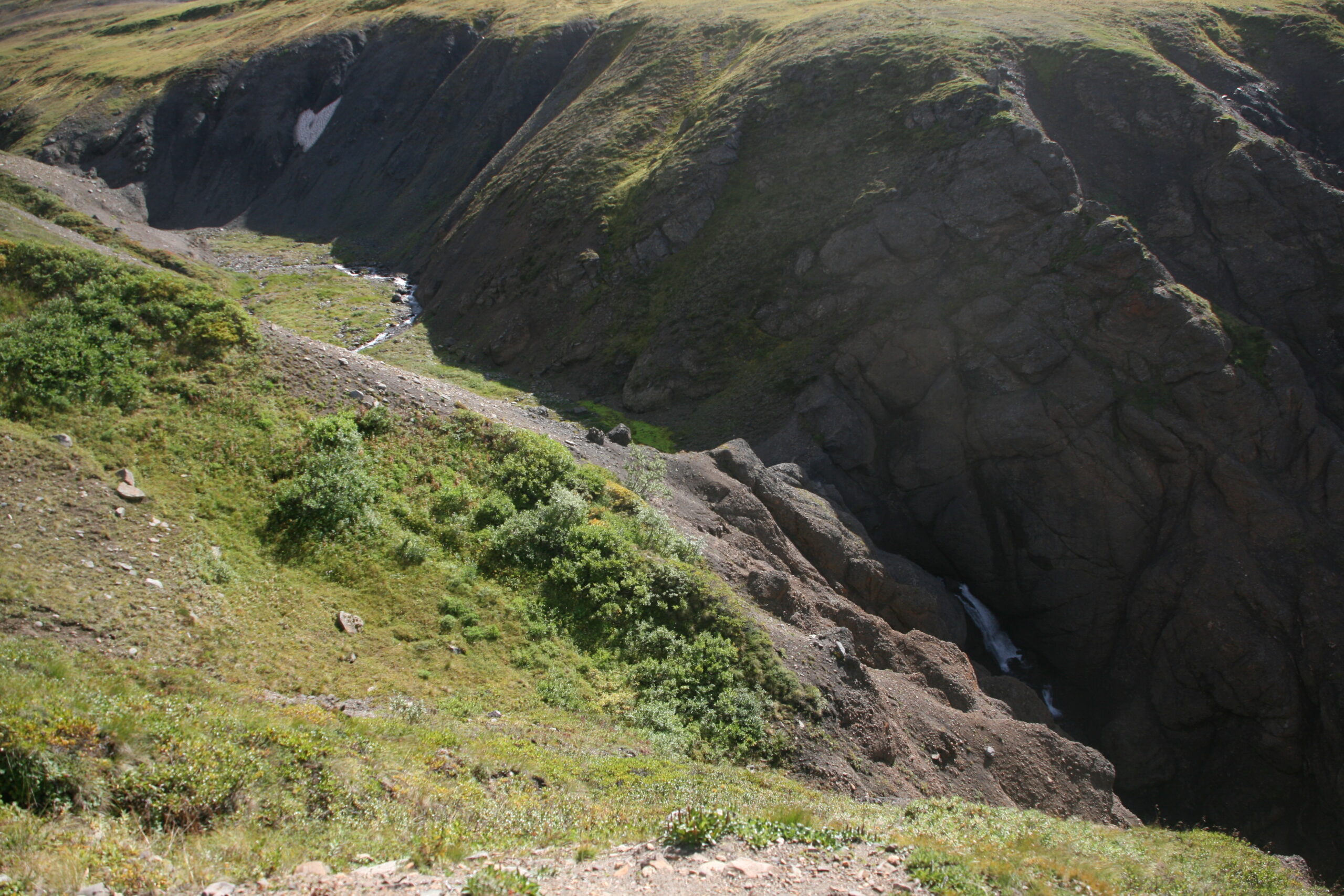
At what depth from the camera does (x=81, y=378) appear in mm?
13453

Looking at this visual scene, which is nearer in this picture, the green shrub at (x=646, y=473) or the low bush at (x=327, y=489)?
the low bush at (x=327, y=489)

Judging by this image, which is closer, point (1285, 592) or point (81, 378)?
point (81, 378)

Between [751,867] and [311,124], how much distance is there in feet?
287

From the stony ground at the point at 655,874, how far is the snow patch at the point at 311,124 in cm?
8373

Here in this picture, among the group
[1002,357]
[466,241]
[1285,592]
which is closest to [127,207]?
[466,241]

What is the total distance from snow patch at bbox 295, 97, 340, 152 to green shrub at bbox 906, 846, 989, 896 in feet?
279

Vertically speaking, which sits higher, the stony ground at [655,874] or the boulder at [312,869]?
the boulder at [312,869]

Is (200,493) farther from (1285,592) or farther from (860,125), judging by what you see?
(860,125)

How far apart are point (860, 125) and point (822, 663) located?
32.0 m

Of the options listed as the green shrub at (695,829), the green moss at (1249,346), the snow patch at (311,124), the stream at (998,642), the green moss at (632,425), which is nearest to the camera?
the green shrub at (695,829)

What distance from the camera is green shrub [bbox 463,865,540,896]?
19.2 feet

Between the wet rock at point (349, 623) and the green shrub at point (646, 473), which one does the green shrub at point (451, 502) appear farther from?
the green shrub at point (646, 473)

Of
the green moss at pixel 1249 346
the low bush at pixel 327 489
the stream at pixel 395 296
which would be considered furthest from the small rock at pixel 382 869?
the stream at pixel 395 296

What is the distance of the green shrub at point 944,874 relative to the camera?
23.6 feet
